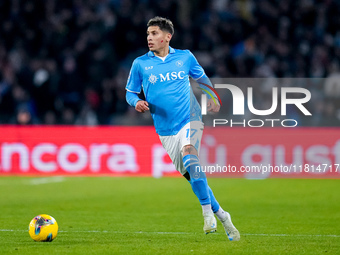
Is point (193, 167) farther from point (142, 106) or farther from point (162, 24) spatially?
point (162, 24)

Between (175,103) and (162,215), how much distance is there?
11.1ft

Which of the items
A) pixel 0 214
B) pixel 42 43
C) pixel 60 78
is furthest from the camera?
pixel 42 43

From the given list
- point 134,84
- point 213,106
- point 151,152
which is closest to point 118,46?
point 151,152

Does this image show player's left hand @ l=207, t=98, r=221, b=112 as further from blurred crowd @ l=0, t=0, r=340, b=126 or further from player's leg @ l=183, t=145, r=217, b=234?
blurred crowd @ l=0, t=0, r=340, b=126

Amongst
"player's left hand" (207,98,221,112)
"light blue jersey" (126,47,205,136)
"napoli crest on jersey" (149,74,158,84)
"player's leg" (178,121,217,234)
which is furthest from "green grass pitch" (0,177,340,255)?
"napoli crest on jersey" (149,74,158,84)

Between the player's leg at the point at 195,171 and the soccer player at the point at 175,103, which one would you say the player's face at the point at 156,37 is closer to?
the soccer player at the point at 175,103

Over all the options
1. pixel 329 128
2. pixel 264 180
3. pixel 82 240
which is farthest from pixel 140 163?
pixel 82 240

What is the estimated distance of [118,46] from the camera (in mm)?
20969

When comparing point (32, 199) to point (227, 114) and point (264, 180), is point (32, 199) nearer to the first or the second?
point (227, 114)

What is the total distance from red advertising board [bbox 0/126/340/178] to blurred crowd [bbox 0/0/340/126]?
69cm

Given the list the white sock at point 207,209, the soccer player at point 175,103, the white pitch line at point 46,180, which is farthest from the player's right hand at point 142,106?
the white pitch line at point 46,180

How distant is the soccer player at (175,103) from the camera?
7.95m

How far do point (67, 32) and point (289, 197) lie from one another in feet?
34.1

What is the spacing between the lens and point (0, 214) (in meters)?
11.1
